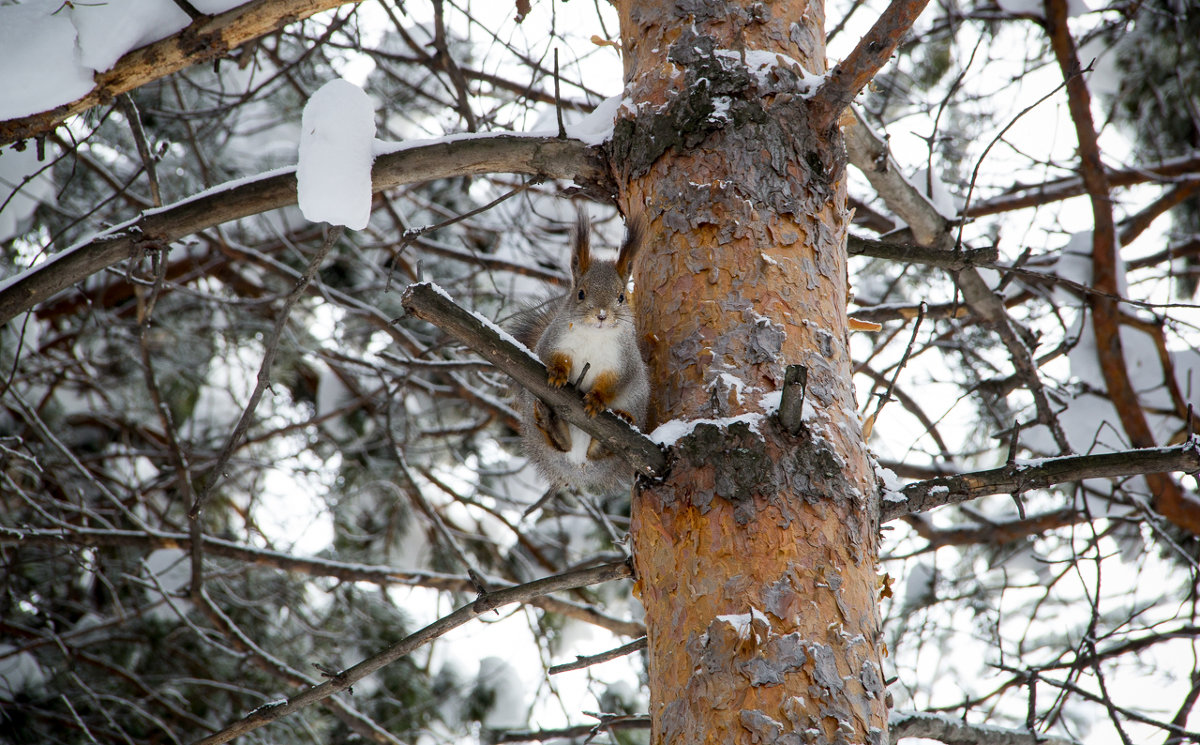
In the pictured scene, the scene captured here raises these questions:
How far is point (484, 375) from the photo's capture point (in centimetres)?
292

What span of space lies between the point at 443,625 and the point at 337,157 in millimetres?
815

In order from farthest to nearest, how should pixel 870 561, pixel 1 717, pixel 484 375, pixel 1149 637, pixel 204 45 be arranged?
1. pixel 1 717
2. pixel 484 375
3. pixel 1149 637
4. pixel 204 45
5. pixel 870 561

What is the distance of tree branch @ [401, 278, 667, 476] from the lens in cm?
128

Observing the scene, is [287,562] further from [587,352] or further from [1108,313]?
[1108,313]

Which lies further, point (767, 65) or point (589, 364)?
point (589, 364)

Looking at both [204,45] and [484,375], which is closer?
[204,45]

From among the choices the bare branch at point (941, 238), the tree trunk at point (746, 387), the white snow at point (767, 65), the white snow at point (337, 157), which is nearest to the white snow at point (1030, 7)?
the bare branch at point (941, 238)

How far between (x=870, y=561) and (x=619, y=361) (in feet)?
2.11

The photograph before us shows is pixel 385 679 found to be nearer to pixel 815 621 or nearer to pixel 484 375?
pixel 484 375

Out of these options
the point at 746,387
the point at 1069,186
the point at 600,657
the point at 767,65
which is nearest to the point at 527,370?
the point at 746,387

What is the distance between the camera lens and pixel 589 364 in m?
1.85

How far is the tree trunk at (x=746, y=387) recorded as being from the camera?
1.24 m

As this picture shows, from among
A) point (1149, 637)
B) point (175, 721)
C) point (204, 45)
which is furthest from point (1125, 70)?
point (175, 721)

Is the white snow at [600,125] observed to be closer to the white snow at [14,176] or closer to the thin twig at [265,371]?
the thin twig at [265,371]
